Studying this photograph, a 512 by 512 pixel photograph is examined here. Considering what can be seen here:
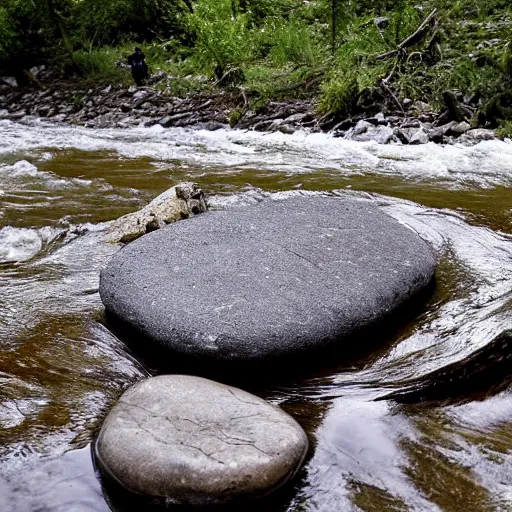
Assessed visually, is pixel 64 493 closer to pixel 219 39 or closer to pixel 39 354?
pixel 39 354

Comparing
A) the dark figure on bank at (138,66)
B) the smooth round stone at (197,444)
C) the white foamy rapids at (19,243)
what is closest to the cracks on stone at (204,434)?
the smooth round stone at (197,444)

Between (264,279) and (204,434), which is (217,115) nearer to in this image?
(264,279)

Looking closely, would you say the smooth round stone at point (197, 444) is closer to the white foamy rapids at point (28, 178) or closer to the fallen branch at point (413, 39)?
the white foamy rapids at point (28, 178)

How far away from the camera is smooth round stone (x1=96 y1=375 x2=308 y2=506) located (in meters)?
1.92

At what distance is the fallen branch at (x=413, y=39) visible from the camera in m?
9.69

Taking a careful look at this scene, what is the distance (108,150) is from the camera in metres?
8.11

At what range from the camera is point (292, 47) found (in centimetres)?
1111

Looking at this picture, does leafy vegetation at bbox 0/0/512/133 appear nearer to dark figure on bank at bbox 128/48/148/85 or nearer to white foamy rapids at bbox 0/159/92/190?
dark figure on bank at bbox 128/48/148/85

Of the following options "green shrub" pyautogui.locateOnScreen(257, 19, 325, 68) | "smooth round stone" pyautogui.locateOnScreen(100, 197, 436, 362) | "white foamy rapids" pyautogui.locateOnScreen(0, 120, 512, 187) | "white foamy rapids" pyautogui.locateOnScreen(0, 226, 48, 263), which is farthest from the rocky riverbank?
"white foamy rapids" pyautogui.locateOnScreen(0, 226, 48, 263)

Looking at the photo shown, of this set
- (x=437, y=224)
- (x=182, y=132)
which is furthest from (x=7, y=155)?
(x=437, y=224)

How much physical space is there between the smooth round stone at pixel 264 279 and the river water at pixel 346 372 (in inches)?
6.5

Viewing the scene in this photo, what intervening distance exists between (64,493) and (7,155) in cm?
670

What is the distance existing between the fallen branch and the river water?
15.7 feet

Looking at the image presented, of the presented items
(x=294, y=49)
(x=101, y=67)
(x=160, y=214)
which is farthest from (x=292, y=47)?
(x=160, y=214)
